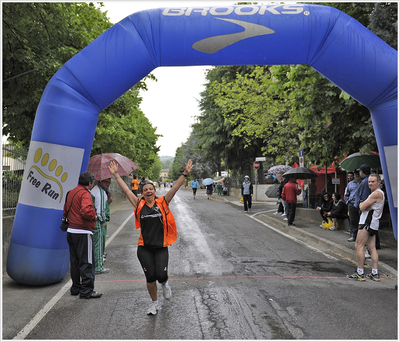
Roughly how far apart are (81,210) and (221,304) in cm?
240

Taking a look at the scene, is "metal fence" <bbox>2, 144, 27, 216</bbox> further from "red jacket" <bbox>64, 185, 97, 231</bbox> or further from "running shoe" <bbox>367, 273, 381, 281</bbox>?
"running shoe" <bbox>367, 273, 381, 281</bbox>

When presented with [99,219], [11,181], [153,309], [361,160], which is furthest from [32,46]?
[361,160]

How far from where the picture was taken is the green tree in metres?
8.91

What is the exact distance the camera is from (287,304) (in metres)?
5.59

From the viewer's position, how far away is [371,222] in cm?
696

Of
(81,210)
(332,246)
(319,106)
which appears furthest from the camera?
(319,106)

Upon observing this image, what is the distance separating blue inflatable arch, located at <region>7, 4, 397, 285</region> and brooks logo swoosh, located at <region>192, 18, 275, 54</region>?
0.7 inches

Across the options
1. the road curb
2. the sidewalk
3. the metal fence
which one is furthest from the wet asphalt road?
the metal fence

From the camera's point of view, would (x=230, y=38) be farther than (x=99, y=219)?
No

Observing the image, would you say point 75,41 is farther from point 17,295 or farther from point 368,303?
point 368,303

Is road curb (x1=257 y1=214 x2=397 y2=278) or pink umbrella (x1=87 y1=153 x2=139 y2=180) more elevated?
pink umbrella (x1=87 y1=153 x2=139 y2=180)

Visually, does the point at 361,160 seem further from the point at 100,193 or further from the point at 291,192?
the point at 100,193

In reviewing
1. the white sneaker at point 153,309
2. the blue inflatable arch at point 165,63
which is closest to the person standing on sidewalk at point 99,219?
the blue inflatable arch at point 165,63

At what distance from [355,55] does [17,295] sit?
6543 millimetres
